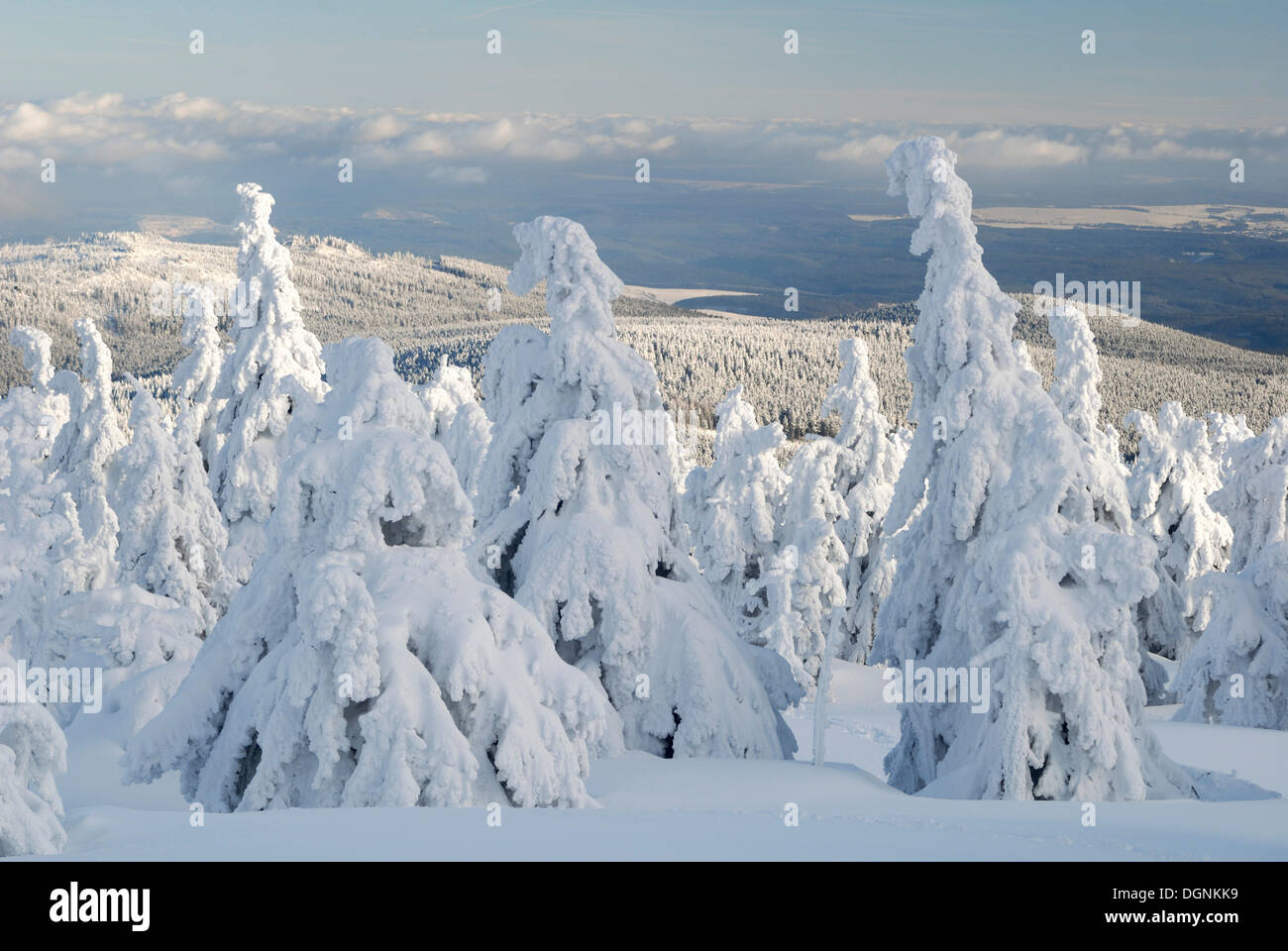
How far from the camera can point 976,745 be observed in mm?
18703

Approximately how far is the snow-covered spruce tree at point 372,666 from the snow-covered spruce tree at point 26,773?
3091 mm

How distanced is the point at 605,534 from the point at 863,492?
97.5ft

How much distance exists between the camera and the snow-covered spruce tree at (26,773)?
8078 millimetres

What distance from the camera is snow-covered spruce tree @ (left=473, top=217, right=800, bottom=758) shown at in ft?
59.6

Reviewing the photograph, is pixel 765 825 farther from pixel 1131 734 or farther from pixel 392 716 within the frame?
pixel 1131 734

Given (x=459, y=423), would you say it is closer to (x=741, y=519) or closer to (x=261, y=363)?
(x=261, y=363)

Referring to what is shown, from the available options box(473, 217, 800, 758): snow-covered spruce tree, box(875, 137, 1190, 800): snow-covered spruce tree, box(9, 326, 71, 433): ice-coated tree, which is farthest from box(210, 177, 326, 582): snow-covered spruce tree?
box(875, 137, 1190, 800): snow-covered spruce tree

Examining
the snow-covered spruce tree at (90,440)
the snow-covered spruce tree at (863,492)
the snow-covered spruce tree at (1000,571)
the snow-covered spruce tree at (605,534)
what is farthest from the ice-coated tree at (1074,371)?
the snow-covered spruce tree at (90,440)

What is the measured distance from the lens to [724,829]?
10.3 m

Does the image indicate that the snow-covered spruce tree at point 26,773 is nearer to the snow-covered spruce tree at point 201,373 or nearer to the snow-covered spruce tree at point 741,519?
the snow-covered spruce tree at point 201,373

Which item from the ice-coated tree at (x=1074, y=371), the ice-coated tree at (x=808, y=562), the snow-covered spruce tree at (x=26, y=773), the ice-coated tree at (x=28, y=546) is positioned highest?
the ice-coated tree at (x=1074, y=371)

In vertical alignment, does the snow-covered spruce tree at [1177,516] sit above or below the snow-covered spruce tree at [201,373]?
below

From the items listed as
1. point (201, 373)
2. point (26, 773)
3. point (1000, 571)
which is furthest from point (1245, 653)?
point (201, 373)
